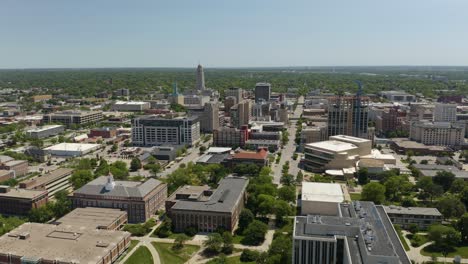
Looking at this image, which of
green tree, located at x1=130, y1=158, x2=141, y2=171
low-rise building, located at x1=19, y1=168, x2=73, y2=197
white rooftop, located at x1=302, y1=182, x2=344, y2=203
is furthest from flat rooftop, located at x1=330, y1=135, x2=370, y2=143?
low-rise building, located at x1=19, y1=168, x2=73, y2=197

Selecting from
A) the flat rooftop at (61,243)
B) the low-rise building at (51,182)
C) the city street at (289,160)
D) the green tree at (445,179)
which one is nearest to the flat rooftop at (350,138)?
the city street at (289,160)

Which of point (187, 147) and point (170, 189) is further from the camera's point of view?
point (187, 147)

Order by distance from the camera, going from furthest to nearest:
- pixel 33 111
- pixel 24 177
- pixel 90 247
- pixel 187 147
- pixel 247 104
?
1. pixel 33 111
2. pixel 247 104
3. pixel 187 147
4. pixel 24 177
5. pixel 90 247

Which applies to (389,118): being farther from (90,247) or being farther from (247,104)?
(90,247)

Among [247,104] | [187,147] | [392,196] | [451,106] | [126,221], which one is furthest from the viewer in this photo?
[247,104]

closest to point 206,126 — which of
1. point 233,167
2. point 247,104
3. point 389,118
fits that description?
point 247,104

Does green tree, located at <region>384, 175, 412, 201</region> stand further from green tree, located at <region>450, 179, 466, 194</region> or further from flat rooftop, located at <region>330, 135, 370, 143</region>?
flat rooftop, located at <region>330, 135, 370, 143</region>

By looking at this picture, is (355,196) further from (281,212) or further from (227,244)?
(227,244)
